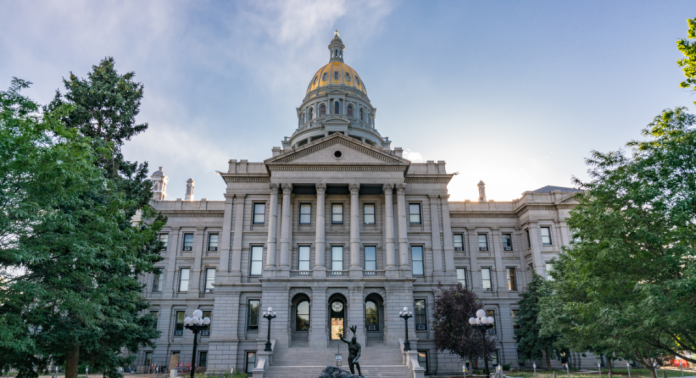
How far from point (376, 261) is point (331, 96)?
31.4 m

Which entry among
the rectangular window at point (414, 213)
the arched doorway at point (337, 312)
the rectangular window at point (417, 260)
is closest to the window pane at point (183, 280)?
the arched doorway at point (337, 312)

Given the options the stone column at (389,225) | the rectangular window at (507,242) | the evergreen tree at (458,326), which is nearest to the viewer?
the evergreen tree at (458,326)

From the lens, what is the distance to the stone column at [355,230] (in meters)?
34.6

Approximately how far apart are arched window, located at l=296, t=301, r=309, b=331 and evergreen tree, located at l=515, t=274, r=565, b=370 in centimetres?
1809

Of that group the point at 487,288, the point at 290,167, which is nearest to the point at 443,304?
the point at 487,288

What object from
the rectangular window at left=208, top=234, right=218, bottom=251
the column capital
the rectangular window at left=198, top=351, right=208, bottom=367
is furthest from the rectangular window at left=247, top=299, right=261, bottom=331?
the column capital

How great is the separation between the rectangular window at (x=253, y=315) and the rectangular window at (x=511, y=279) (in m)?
24.1

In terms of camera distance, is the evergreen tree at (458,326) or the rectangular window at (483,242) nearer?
the evergreen tree at (458,326)

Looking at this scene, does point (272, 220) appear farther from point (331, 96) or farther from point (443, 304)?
point (331, 96)

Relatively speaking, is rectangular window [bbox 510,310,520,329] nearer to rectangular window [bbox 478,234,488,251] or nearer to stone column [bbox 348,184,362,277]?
rectangular window [bbox 478,234,488,251]

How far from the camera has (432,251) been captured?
37.8 m

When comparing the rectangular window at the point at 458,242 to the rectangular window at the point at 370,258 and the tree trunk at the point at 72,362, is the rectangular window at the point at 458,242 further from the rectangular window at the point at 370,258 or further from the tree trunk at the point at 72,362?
the tree trunk at the point at 72,362

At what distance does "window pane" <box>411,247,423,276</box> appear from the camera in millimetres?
37438

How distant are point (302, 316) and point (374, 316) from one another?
19.0 ft
